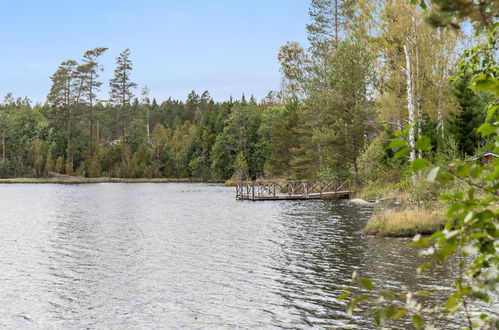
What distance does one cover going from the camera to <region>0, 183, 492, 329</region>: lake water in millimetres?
8227

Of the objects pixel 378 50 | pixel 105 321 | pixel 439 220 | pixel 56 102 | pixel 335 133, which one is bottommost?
pixel 105 321

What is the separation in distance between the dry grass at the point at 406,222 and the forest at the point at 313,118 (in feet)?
9.38

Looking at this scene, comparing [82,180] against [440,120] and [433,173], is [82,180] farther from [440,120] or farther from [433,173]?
[433,173]

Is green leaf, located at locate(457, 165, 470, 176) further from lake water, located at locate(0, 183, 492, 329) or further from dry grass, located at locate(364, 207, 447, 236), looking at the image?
dry grass, located at locate(364, 207, 447, 236)

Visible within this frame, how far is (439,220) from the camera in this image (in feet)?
50.3

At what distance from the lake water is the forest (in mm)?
3939

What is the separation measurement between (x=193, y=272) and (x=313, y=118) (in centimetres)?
3132

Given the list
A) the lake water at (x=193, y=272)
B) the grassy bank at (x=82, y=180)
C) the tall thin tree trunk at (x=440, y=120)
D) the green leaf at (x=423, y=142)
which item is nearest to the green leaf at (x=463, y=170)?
the green leaf at (x=423, y=142)

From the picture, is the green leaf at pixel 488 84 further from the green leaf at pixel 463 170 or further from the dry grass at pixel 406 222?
the dry grass at pixel 406 222

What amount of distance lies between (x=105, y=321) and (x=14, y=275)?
4.97 m

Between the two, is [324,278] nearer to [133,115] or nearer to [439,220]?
[439,220]

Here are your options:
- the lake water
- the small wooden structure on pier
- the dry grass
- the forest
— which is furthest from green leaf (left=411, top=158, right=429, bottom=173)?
the small wooden structure on pier

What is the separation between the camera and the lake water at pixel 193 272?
Answer: 27.0ft

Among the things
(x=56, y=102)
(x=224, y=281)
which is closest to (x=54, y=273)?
(x=224, y=281)
